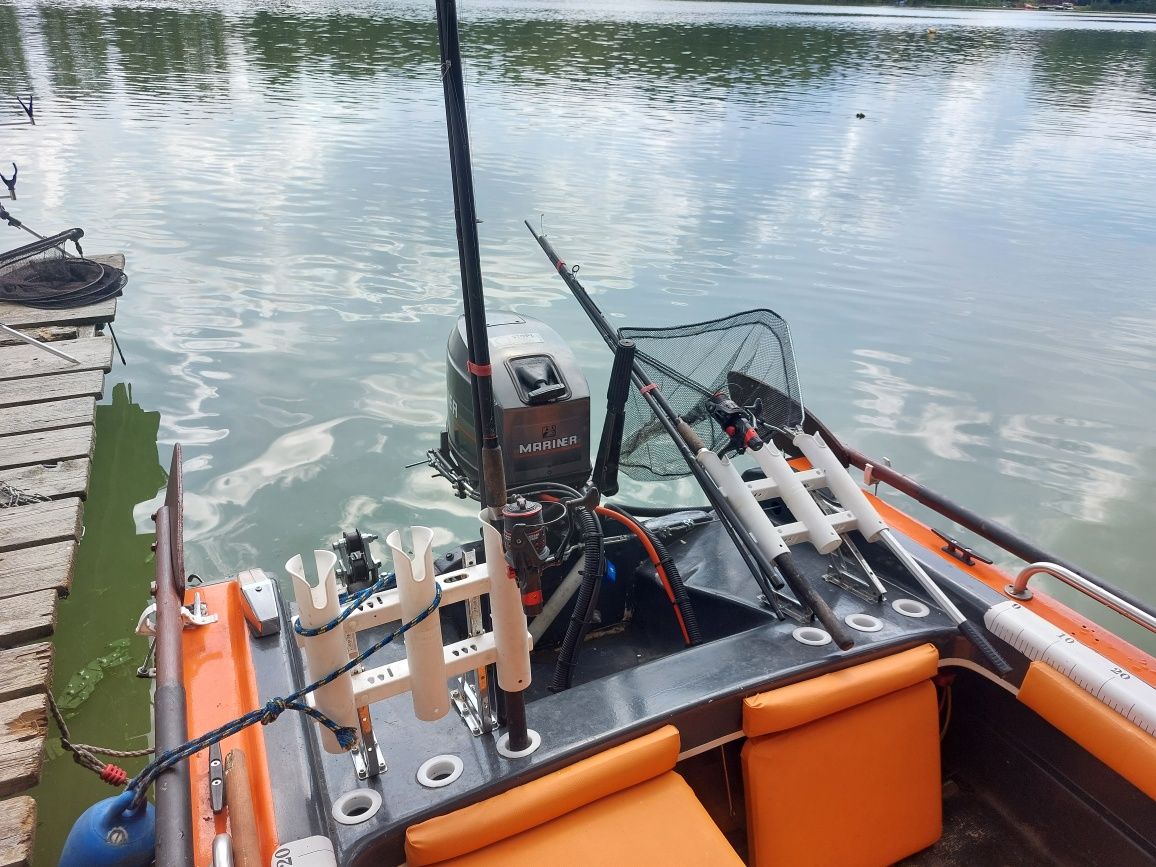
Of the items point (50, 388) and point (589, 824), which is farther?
point (50, 388)

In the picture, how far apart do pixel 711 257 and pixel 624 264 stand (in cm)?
116

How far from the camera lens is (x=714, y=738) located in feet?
5.74

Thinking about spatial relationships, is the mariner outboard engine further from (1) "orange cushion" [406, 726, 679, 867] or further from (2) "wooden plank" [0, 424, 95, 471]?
(2) "wooden plank" [0, 424, 95, 471]

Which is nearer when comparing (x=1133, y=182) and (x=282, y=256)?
(x=282, y=256)

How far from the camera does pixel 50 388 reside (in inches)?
198

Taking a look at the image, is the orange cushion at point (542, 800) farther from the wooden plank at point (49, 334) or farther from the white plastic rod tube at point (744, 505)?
the wooden plank at point (49, 334)

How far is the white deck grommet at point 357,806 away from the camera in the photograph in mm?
1427

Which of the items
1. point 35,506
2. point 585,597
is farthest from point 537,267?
point 585,597

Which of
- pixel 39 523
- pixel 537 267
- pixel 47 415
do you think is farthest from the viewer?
pixel 537 267

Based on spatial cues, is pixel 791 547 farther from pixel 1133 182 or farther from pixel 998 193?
pixel 1133 182

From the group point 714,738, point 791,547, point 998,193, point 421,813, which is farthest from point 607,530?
point 998,193

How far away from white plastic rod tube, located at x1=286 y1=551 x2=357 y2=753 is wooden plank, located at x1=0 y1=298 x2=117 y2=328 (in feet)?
18.7

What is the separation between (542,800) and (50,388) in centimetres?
494

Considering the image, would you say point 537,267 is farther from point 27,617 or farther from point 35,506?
point 27,617
